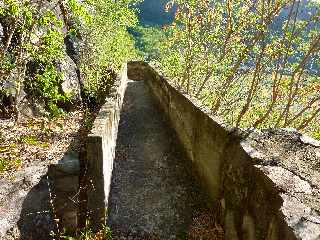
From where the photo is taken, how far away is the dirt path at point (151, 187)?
22.9ft

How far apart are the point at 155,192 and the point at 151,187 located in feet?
0.74

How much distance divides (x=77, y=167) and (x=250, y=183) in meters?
3.49

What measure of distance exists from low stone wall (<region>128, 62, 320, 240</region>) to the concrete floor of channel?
0.44 meters

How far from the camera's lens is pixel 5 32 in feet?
36.1

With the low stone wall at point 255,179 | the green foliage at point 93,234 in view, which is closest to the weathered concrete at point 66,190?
the green foliage at point 93,234

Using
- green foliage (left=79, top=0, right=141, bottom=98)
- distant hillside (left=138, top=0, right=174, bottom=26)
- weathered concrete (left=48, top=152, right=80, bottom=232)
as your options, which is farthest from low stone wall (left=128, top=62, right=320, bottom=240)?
distant hillside (left=138, top=0, right=174, bottom=26)

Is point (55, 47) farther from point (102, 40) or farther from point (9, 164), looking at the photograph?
point (102, 40)

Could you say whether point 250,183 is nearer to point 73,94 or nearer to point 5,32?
point 5,32

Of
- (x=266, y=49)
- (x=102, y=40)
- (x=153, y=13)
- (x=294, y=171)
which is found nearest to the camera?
(x=294, y=171)

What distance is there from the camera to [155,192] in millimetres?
8023

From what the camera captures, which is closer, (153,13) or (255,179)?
(255,179)

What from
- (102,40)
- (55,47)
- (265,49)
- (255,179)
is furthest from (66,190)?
(102,40)

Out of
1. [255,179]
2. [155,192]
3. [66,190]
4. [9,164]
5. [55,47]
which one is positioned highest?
[55,47]

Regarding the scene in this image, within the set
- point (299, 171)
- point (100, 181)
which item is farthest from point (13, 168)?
point (299, 171)
